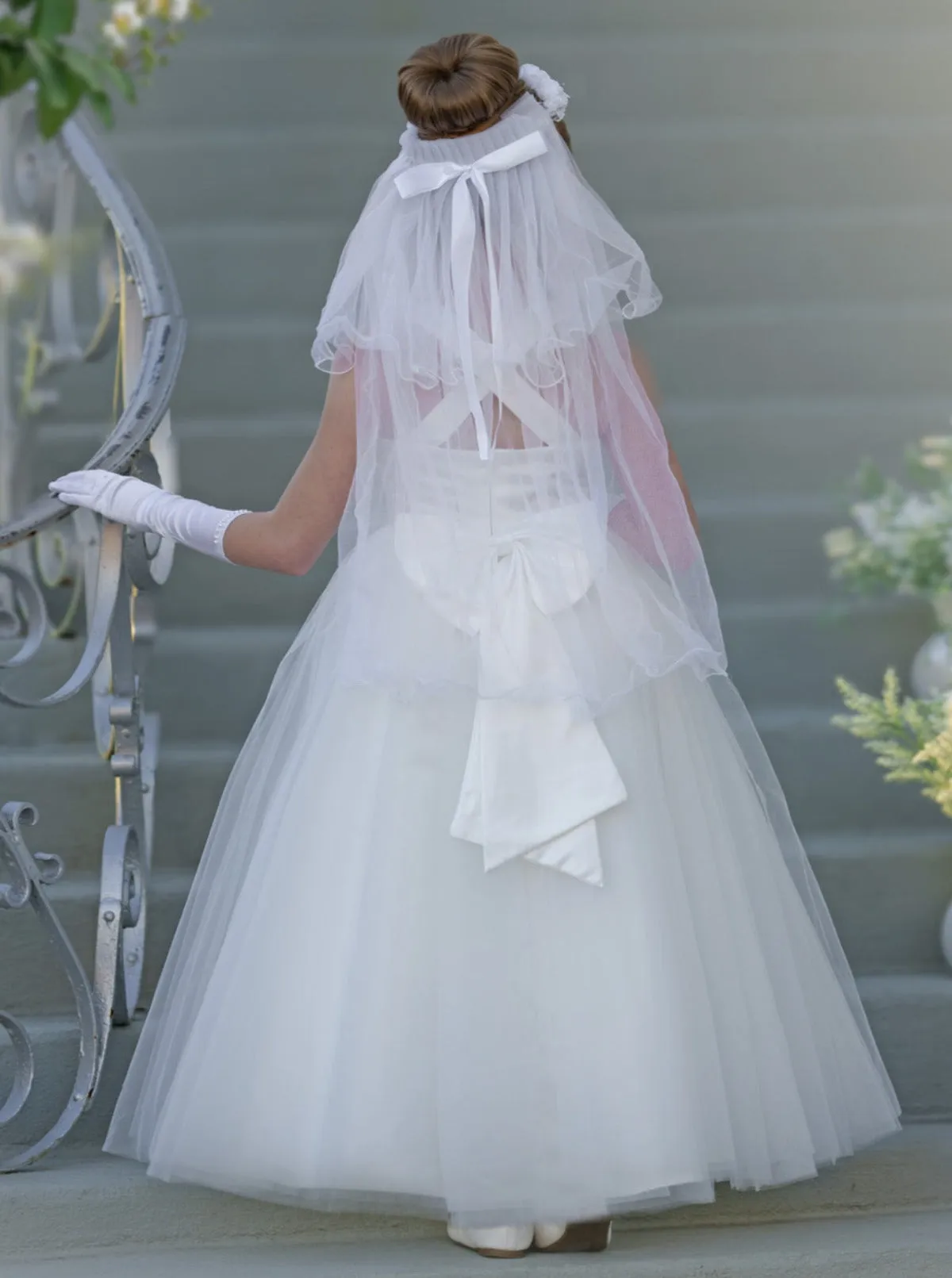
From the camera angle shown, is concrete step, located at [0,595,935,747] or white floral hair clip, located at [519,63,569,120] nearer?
white floral hair clip, located at [519,63,569,120]

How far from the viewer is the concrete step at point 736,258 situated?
469 cm

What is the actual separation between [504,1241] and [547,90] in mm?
1515

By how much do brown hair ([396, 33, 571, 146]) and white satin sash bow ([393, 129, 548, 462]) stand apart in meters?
0.05

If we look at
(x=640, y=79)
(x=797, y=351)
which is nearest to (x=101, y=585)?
(x=797, y=351)

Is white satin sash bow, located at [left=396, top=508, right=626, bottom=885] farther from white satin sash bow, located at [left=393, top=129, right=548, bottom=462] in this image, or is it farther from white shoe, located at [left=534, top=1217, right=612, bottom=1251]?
white shoe, located at [left=534, top=1217, right=612, bottom=1251]

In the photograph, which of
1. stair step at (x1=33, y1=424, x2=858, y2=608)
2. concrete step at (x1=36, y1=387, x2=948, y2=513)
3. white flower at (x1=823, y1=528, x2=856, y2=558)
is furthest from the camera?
concrete step at (x1=36, y1=387, x2=948, y2=513)

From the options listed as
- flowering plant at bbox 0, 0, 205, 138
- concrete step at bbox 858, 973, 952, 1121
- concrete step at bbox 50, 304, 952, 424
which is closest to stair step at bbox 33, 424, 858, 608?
concrete step at bbox 50, 304, 952, 424

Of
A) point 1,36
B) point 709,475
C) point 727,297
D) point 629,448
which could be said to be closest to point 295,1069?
point 629,448

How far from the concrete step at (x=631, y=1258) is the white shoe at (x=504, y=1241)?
2 centimetres

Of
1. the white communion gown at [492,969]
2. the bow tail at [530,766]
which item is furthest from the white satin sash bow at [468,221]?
the bow tail at [530,766]

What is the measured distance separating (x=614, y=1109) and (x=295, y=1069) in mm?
409

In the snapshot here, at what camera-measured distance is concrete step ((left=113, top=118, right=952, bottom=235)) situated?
4965mm

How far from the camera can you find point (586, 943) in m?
2.18

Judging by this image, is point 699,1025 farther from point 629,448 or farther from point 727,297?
point 727,297
